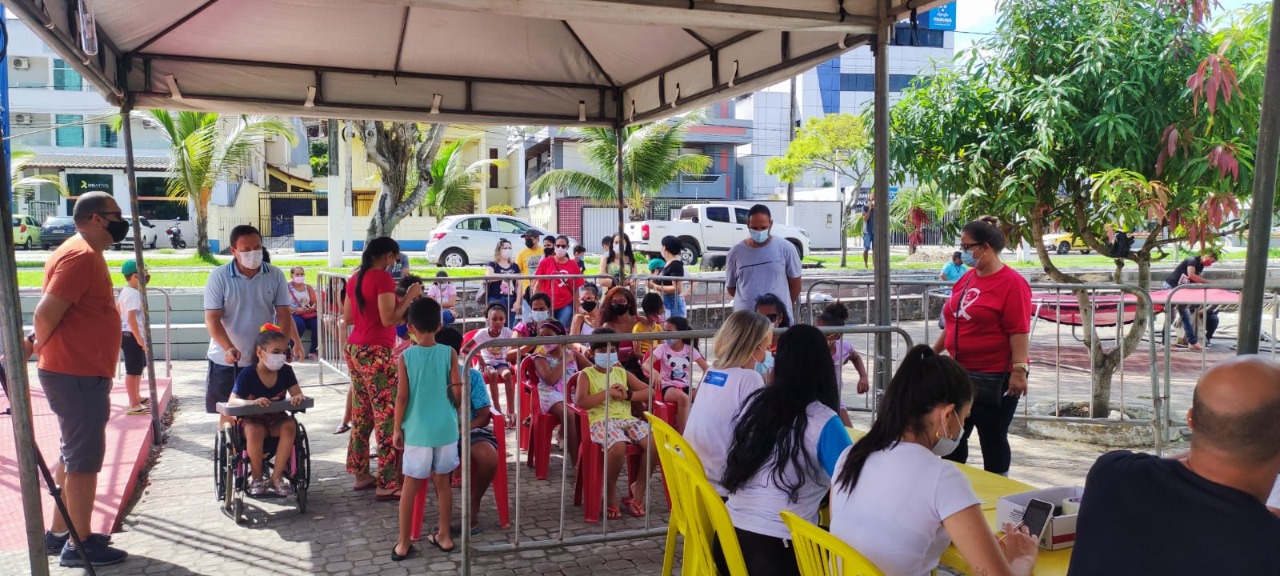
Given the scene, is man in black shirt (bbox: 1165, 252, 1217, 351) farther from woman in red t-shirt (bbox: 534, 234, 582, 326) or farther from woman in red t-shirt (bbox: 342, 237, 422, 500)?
woman in red t-shirt (bbox: 342, 237, 422, 500)

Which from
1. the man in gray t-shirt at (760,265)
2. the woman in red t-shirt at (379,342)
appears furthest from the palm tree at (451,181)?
the woman in red t-shirt at (379,342)

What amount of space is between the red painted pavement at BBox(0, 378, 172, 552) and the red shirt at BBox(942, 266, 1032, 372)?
15.6 feet

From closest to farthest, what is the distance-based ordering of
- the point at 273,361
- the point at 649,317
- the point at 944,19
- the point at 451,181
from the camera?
1. the point at 273,361
2. the point at 649,317
3. the point at 451,181
4. the point at 944,19

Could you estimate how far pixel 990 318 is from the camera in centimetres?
477

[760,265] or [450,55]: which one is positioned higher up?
[450,55]

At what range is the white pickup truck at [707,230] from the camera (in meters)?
24.6

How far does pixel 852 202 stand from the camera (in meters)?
28.2

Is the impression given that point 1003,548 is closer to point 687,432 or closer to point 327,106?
point 687,432

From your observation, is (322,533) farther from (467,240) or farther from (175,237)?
(175,237)

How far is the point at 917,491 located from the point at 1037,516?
563mm

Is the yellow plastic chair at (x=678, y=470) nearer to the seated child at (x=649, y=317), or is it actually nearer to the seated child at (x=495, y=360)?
the seated child at (x=649, y=317)

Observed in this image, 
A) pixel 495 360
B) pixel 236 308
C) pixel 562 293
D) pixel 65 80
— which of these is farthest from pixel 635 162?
pixel 65 80

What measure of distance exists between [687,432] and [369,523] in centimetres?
244

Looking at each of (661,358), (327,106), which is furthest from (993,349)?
(327,106)
